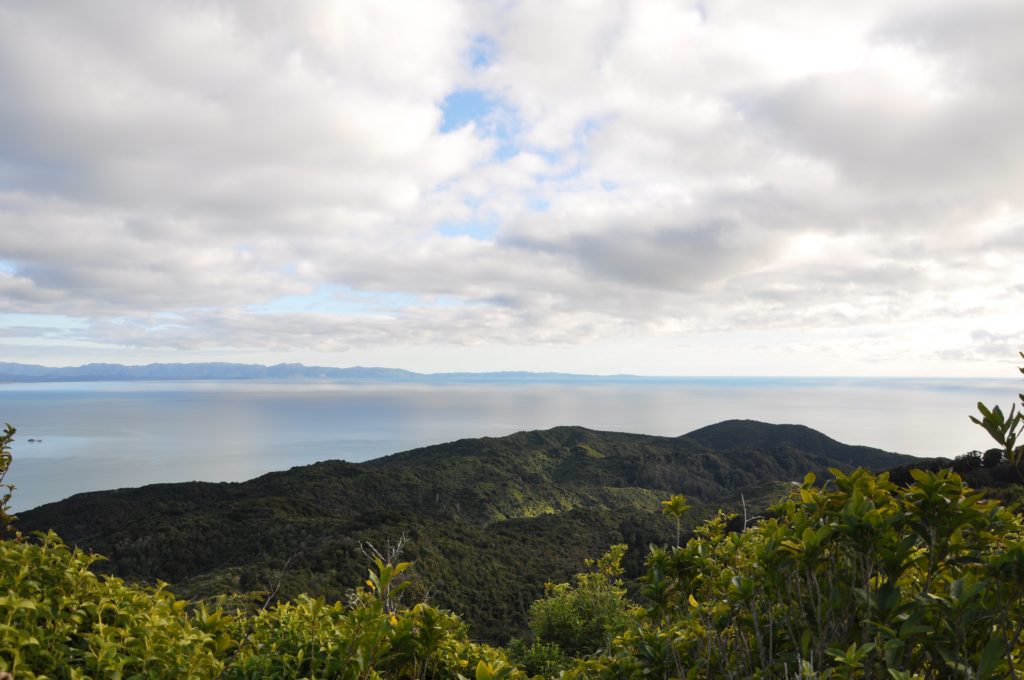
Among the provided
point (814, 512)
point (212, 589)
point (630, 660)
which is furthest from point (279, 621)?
point (212, 589)

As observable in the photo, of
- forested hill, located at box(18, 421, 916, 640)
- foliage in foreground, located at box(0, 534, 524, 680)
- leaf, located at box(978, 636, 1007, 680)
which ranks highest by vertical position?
leaf, located at box(978, 636, 1007, 680)

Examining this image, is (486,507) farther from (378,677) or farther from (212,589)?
(378,677)

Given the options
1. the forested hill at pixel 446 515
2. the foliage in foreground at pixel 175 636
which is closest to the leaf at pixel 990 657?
the foliage in foreground at pixel 175 636

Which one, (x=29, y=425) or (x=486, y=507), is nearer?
(x=486, y=507)

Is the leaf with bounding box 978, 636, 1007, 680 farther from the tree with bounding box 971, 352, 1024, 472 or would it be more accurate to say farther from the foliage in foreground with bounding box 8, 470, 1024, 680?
the tree with bounding box 971, 352, 1024, 472

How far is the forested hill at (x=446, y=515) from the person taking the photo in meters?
37.2

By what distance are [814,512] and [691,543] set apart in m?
0.90

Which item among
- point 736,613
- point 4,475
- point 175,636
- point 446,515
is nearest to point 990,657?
point 736,613

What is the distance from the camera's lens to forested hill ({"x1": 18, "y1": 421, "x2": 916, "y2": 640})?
37250mm

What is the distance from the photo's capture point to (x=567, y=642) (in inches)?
539

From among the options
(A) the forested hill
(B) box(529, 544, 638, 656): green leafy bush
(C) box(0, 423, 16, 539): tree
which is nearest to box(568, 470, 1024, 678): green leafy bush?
(C) box(0, 423, 16, 539): tree

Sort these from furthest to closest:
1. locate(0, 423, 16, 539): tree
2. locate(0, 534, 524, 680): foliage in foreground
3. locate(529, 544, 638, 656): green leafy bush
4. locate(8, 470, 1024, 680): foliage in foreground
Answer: locate(529, 544, 638, 656): green leafy bush → locate(0, 423, 16, 539): tree → locate(0, 534, 524, 680): foliage in foreground → locate(8, 470, 1024, 680): foliage in foreground

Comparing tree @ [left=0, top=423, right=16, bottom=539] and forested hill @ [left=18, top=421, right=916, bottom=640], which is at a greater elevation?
tree @ [left=0, top=423, right=16, bottom=539]

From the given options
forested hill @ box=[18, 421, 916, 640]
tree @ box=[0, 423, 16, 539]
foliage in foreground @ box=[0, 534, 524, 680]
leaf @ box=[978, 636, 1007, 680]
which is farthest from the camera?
forested hill @ box=[18, 421, 916, 640]
